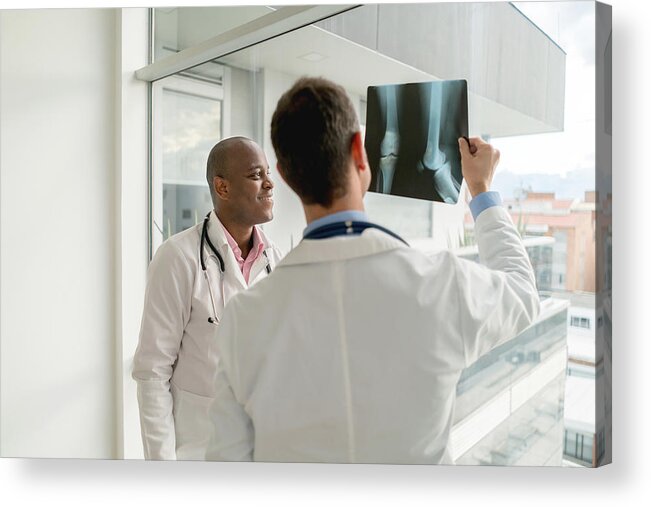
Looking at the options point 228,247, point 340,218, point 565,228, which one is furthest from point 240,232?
point 565,228

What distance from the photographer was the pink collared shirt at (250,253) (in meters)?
1.44

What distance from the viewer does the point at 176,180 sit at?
1.60m

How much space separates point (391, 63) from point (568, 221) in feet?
1.76

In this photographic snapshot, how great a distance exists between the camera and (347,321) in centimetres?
126

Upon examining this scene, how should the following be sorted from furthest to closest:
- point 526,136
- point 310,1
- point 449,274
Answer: point 310,1, point 526,136, point 449,274

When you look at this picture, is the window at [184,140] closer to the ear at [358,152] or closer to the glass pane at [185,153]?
the glass pane at [185,153]

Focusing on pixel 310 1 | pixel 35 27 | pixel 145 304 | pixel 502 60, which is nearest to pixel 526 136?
pixel 502 60

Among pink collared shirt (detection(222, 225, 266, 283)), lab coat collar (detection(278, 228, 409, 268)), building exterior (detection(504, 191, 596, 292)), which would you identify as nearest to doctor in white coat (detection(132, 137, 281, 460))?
pink collared shirt (detection(222, 225, 266, 283))

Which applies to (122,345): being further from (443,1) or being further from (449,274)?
(443,1)

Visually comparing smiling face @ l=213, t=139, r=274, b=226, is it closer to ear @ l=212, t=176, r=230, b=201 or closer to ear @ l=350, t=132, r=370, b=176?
ear @ l=212, t=176, r=230, b=201

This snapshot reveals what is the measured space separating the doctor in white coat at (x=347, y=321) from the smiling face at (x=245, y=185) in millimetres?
174

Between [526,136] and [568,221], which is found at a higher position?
[526,136]

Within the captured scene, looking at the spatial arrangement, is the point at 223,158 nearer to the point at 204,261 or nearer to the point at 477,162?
the point at 204,261

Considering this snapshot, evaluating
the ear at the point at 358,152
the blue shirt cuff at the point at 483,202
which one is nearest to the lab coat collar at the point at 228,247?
the ear at the point at 358,152
